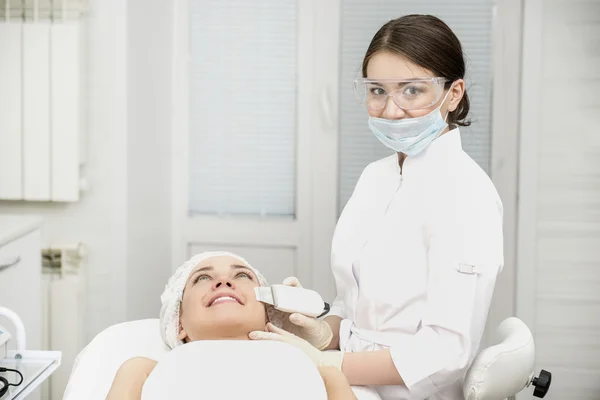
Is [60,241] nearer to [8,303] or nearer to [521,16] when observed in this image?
[8,303]

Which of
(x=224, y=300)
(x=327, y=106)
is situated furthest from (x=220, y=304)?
(x=327, y=106)

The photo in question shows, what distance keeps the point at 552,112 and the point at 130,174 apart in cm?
156

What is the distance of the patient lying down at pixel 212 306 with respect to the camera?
1859 millimetres

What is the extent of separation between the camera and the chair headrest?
1.70 meters

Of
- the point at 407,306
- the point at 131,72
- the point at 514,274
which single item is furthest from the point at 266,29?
the point at 407,306

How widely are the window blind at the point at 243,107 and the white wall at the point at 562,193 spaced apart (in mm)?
945

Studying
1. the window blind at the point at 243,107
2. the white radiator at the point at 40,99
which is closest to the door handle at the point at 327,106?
the window blind at the point at 243,107

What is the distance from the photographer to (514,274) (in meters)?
3.36

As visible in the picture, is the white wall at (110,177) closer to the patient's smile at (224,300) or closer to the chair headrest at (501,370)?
the patient's smile at (224,300)

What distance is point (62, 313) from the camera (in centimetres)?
302

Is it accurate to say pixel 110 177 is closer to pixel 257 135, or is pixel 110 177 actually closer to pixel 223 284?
pixel 257 135

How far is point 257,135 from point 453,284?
1.95 meters

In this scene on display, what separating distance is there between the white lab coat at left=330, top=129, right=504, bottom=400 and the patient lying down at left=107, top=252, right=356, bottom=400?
18 centimetres

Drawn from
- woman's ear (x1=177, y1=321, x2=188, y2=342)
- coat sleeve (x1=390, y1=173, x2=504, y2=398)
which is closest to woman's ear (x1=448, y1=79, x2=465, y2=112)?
coat sleeve (x1=390, y1=173, x2=504, y2=398)
